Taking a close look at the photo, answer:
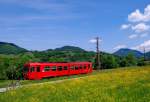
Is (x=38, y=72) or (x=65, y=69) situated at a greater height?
(x=65, y=69)

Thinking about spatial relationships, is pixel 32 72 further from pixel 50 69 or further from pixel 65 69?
pixel 65 69

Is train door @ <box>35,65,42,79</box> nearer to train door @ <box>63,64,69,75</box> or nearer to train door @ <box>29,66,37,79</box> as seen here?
train door @ <box>29,66,37,79</box>

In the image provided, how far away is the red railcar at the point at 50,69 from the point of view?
180 ft

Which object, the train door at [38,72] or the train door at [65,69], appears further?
the train door at [65,69]

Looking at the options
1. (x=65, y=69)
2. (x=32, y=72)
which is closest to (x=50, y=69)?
(x=32, y=72)

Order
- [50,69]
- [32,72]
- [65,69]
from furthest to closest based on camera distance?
[65,69] → [50,69] → [32,72]

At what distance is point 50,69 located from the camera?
58594 mm

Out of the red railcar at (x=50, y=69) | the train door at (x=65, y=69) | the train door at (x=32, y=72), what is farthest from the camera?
the train door at (x=65, y=69)

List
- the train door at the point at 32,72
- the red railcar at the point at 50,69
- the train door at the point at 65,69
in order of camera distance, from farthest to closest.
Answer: the train door at the point at 65,69, the red railcar at the point at 50,69, the train door at the point at 32,72

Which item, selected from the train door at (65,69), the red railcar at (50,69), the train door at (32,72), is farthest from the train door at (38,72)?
the train door at (65,69)

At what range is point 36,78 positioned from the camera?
55594 millimetres

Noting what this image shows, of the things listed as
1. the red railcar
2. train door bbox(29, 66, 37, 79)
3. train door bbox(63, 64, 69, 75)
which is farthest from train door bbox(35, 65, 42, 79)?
train door bbox(63, 64, 69, 75)

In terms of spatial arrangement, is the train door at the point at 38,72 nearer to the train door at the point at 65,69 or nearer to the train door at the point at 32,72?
the train door at the point at 32,72

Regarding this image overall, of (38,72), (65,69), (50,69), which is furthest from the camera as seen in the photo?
(65,69)
